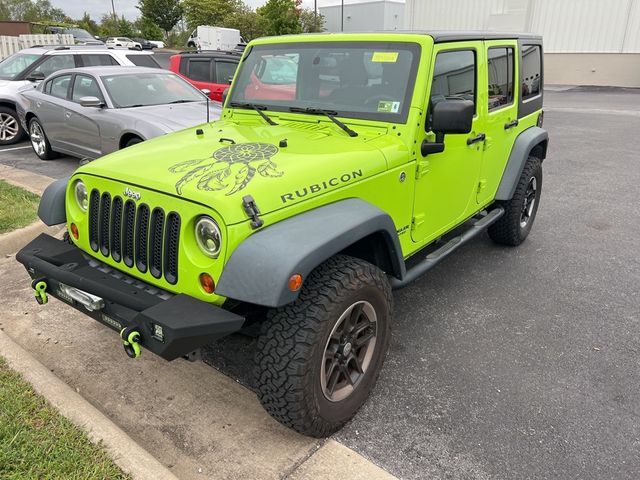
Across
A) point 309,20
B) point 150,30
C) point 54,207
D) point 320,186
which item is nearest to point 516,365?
point 320,186

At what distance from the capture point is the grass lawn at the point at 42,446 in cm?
221

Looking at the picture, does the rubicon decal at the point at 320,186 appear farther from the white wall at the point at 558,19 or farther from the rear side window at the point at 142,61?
the white wall at the point at 558,19

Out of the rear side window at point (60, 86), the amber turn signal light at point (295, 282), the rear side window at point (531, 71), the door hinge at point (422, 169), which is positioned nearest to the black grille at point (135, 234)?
the amber turn signal light at point (295, 282)

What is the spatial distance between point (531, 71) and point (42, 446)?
468 cm

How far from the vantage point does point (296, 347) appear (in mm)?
2295

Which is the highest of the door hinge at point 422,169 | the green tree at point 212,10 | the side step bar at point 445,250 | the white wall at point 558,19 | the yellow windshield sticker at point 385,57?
the green tree at point 212,10

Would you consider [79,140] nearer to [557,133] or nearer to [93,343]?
[93,343]

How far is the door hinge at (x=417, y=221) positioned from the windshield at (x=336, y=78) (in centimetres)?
60

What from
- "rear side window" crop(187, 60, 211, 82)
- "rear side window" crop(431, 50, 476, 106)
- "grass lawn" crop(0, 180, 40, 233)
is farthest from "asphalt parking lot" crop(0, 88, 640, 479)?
"rear side window" crop(187, 60, 211, 82)

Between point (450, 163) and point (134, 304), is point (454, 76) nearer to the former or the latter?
point (450, 163)

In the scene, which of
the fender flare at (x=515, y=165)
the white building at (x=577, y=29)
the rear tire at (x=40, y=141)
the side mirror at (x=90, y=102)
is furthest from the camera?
the white building at (x=577, y=29)

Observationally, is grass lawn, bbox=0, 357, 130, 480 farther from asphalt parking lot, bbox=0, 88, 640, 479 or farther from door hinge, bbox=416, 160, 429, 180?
→ door hinge, bbox=416, 160, 429, 180

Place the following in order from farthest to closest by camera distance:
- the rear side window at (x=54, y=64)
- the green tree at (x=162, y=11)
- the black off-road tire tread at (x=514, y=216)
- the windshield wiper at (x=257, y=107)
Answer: the green tree at (x=162, y=11)
the rear side window at (x=54, y=64)
the black off-road tire tread at (x=514, y=216)
the windshield wiper at (x=257, y=107)

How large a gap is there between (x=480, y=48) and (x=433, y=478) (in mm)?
2921
